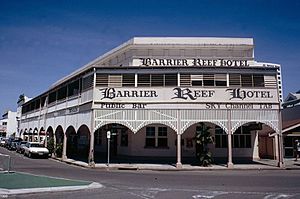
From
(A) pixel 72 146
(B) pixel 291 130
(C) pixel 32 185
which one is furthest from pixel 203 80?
(A) pixel 72 146

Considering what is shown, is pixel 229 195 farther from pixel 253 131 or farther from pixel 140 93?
pixel 253 131

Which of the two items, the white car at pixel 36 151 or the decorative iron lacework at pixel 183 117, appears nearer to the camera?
the decorative iron lacework at pixel 183 117

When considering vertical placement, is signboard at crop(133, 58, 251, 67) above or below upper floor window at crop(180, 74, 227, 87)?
above

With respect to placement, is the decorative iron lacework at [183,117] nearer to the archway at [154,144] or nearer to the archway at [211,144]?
the archway at [154,144]

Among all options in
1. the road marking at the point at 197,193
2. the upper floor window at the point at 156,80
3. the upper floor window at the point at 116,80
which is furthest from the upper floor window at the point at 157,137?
the road marking at the point at 197,193

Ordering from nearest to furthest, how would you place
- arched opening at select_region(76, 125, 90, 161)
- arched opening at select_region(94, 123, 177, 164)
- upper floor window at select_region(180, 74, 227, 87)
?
upper floor window at select_region(180, 74, 227, 87), arched opening at select_region(94, 123, 177, 164), arched opening at select_region(76, 125, 90, 161)

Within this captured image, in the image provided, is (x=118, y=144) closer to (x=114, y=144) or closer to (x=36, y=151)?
(x=114, y=144)

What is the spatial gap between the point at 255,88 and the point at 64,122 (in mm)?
17460

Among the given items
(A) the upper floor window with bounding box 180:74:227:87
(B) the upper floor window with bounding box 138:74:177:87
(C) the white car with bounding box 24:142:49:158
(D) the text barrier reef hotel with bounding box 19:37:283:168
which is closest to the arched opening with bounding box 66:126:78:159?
(C) the white car with bounding box 24:142:49:158

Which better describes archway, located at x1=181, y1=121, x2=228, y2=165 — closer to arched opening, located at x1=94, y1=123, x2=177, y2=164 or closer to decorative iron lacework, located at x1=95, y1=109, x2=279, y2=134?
arched opening, located at x1=94, y1=123, x2=177, y2=164

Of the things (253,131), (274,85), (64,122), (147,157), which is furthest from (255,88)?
(64,122)

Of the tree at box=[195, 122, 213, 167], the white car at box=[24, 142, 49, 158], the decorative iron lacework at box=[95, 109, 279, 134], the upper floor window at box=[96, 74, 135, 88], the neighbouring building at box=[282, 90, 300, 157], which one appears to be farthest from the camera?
the white car at box=[24, 142, 49, 158]

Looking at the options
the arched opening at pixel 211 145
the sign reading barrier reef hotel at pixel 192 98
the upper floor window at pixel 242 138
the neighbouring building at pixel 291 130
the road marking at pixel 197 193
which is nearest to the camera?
the road marking at pixel 197 193

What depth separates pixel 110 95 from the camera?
2455cm
